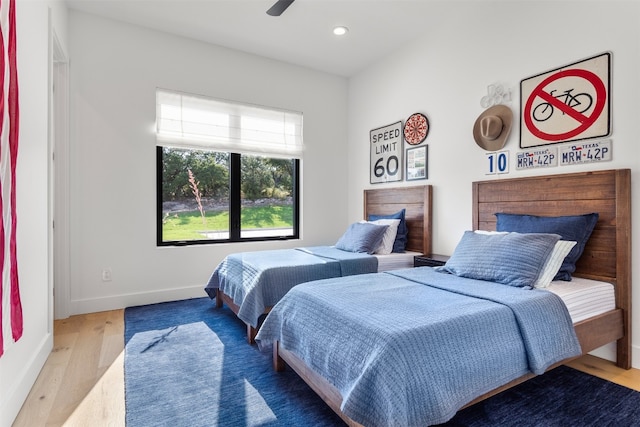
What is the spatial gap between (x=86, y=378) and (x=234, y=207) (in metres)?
2.32

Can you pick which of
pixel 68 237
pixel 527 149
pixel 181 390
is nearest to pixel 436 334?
pixel 181 390

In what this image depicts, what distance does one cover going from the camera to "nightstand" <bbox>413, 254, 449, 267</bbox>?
3.03 m

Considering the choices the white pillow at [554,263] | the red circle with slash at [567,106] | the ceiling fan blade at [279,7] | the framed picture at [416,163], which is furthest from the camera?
the framed picture at [416,163]

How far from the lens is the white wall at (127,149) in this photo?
3229 mm

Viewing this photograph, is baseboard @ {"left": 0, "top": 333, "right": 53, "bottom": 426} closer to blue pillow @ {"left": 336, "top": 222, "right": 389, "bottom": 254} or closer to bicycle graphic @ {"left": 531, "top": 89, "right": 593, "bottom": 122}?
blue pillow @ {"left": 336, "top": 222, "right": 389, "bottom": 254}

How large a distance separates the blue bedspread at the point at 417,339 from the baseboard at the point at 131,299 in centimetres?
201

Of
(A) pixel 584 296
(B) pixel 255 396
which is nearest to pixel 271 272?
(B) pixel 255 396

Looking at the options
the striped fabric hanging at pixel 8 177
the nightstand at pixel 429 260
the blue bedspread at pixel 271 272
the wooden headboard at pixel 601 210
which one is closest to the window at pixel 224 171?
the blue bedspread at pixel 271 272

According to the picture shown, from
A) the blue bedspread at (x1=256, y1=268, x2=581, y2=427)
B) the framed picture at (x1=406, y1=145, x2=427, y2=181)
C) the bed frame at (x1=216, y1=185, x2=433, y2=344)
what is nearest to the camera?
the blue bedspread at (x1=256, y1=268, x2=581, y2=427)

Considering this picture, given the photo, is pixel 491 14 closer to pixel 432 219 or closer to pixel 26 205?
pixel 432 219

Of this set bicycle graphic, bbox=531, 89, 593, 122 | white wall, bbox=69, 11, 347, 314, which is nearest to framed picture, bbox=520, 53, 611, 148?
bicycle graphic, bbox=531, 89, 593, 122

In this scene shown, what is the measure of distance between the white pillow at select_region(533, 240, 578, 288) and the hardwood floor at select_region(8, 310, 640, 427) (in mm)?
672

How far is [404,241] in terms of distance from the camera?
12.1ft

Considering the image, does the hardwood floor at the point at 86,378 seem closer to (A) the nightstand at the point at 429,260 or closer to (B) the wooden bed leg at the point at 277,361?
(B) the wooden bed leg at the point at 277,361
